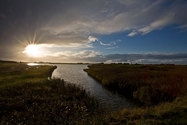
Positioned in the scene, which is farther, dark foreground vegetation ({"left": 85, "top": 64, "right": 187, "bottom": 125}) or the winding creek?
the winding creek

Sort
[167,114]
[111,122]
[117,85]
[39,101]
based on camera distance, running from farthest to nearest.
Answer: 1. [117,85]
2. [39,101]
3. [167,114]
4. [111,122]

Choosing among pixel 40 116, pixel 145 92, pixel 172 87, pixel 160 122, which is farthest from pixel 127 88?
pixel 40 116

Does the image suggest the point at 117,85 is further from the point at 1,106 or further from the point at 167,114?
the point at 1,106

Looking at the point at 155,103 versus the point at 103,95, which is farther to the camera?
the point at 103,95

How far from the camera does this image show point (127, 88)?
1802 cm

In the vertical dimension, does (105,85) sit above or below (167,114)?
below

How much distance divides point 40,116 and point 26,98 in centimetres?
426

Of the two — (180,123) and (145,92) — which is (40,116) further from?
(145,92)

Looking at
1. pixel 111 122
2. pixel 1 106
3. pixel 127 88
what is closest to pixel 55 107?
pixel 1 106

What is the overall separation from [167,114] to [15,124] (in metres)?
9.66

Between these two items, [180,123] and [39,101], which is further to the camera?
[39,101]

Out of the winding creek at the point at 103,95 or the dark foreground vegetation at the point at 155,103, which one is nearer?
the dark foreground vegetation at the point at 155,103

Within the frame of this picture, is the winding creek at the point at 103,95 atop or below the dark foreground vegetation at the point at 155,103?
below

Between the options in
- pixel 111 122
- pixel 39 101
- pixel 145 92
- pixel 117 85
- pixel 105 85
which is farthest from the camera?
pixel 105 85
